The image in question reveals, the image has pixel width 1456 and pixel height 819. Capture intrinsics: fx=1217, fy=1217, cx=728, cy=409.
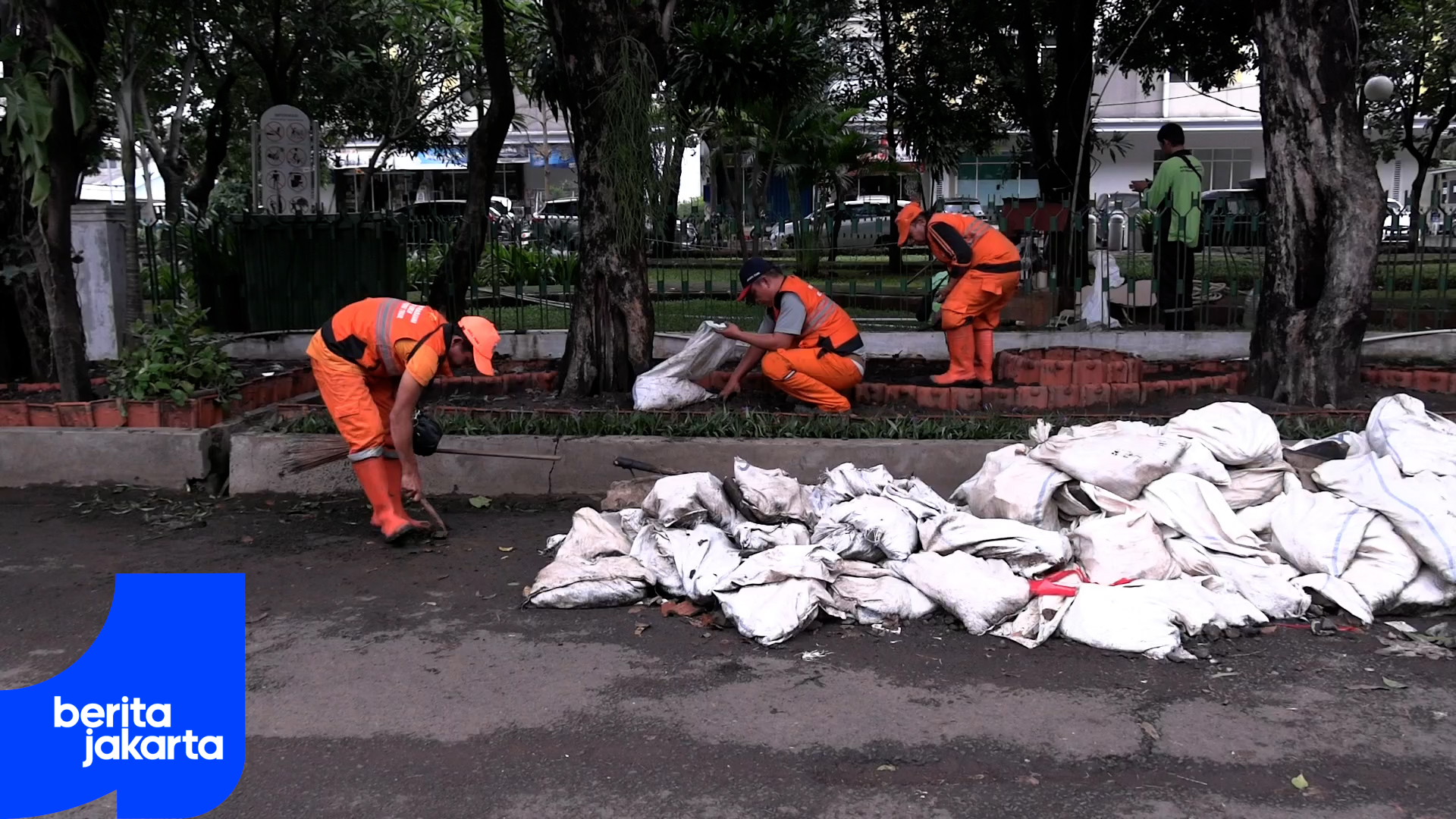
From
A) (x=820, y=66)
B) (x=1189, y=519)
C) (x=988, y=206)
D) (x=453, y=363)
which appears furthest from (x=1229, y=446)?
(x=820, y=66)

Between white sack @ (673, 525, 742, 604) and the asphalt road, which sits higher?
white sack @ (673, 525, 742, 604)

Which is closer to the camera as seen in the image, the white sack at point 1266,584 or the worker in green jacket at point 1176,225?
the white sack at point 1266,584

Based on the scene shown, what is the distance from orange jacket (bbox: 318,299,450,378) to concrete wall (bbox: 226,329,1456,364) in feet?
12.2

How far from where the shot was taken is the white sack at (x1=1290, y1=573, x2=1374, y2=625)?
4625mm

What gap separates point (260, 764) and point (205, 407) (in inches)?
161

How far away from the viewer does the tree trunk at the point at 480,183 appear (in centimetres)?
935

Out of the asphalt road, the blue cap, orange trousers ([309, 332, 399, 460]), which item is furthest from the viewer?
the blue cap

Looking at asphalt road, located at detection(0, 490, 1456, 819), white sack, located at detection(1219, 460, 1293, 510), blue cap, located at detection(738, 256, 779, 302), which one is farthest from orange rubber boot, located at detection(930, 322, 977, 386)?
asphalt road, located at detection(0, 490, 1456, 819)

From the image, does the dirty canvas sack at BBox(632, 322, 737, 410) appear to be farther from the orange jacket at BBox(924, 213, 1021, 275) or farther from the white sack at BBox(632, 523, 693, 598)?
the white sack at BBox(632, 523, 693, 598)

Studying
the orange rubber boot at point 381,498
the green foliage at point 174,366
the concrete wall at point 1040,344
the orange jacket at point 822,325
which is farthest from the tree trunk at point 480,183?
the orange rubber boot at point 381,498

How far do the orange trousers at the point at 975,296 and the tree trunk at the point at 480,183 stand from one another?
3.75m

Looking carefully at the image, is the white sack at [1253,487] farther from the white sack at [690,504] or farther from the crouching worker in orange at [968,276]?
the crouching worker in orange at [968,276]

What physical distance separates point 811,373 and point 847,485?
1.44 meters

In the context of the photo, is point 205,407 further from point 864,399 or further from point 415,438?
point 864,399
